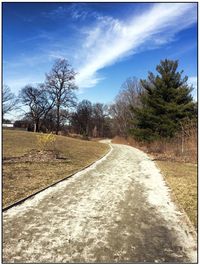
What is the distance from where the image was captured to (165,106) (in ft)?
93.0

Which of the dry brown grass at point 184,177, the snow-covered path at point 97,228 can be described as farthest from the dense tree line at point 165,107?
the snow-covered path at point 97,228

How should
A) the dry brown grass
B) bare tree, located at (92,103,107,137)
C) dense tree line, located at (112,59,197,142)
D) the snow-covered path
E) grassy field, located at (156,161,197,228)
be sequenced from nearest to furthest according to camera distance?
the snow-covered path < grassy field, located at (156,161,197,228) < the dry brown grass < dense tree line, located at (112,59,197,142) < bare tree, located at (92,103,107,137)

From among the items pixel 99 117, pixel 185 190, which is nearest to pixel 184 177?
pixel 185 190

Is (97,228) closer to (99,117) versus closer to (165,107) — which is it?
(165,107)

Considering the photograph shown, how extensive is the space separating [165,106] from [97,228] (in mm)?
23707

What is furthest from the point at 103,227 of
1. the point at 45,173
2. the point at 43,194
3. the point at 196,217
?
the point at 45,173

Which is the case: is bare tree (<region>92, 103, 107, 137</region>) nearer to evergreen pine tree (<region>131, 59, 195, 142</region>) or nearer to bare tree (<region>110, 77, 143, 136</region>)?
bare tree (<region>110, 77, 143, 136</region>)

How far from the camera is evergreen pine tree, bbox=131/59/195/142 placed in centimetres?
2775

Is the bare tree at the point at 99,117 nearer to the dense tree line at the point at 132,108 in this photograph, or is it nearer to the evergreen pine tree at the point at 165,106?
the dense tree line at the point at 132,108

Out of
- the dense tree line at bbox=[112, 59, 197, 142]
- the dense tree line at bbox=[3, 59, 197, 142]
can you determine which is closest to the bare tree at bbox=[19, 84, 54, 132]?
the dense tree line at bbox=[3, 59, 197, 142]

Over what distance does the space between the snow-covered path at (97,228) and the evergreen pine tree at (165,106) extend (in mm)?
19272

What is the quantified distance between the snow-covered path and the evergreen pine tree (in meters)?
19.3

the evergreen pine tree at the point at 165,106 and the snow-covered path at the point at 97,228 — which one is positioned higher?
the evergreen pine tree at the point at 165,106

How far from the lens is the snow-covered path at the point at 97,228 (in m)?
4.72
